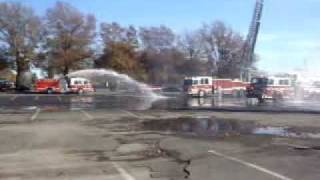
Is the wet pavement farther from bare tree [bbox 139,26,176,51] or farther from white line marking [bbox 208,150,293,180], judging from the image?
bare tree [bbox 139,26,176,51]

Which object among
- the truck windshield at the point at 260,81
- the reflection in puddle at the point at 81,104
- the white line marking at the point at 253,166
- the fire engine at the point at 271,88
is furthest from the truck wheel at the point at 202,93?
the white line marking at the point at 253,166

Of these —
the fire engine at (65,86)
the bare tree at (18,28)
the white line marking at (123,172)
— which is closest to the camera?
the white line marking at (123,172)

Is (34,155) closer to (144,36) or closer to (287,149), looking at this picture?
(287,149)

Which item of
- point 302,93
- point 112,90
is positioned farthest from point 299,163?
point 112,90

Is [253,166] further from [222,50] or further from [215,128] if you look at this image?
[222,50]

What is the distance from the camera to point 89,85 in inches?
3403

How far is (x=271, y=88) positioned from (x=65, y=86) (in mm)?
35091

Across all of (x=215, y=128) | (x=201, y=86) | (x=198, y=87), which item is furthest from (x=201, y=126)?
(x=201, y=86)

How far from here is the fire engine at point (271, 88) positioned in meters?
57.5

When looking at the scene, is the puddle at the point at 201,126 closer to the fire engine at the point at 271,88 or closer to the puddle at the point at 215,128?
the puddle at the point at 215,128

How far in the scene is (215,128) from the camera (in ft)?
72.5

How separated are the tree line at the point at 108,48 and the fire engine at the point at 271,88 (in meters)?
45.1

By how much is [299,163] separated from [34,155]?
5.93 metres

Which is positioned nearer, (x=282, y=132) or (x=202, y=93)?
(x=282, y=132)
